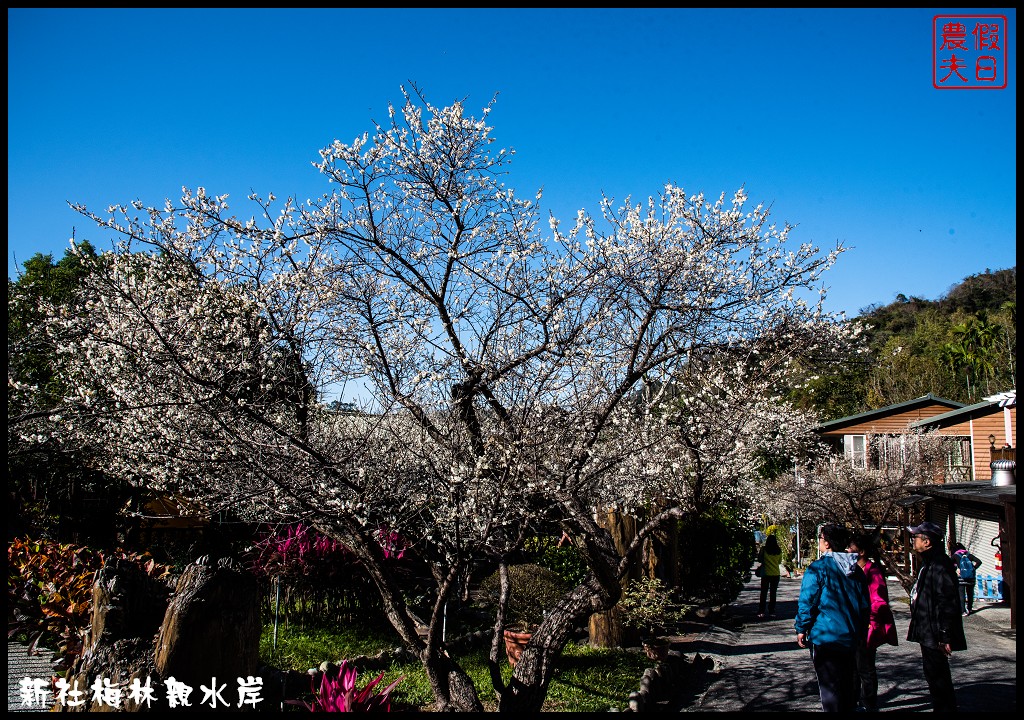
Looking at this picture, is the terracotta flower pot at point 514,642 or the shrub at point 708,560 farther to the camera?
the shrub at point 708,560

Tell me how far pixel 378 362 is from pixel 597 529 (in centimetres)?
212

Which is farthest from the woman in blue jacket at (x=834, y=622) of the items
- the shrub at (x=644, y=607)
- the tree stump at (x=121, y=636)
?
the tree stump at (x=121, y=636)

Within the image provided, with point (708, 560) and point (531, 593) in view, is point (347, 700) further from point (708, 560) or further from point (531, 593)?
point (708, 560)

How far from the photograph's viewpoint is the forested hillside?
36531 mm

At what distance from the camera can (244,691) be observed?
396 cm

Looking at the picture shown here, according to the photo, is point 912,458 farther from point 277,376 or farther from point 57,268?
point 57,268

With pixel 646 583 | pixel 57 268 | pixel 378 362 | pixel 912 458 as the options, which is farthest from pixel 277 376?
pixel 912 458

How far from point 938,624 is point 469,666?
4.41m

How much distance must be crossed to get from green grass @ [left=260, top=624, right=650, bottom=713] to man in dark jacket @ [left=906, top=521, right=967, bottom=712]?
257cm

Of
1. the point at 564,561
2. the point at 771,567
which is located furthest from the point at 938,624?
the point at 771,567

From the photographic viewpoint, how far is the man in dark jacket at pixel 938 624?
5.32m

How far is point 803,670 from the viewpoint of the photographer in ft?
25.5

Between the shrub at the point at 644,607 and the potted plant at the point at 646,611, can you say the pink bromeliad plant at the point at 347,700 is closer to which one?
the potted plant at the point at 646,611

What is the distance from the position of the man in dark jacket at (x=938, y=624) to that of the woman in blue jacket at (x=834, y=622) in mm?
794
